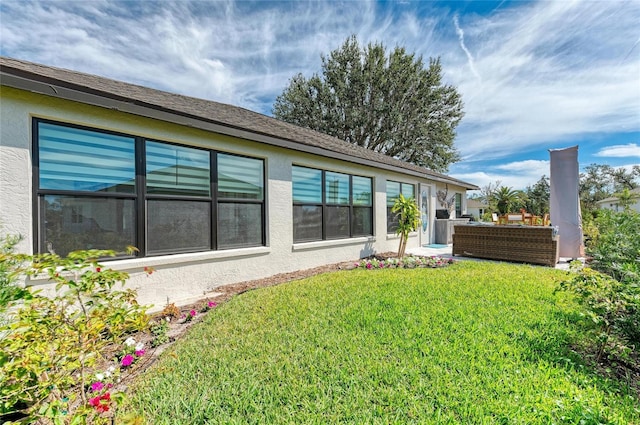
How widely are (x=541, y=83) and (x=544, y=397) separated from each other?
478 inches

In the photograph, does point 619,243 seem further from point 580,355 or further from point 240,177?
point 240,177

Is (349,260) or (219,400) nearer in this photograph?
(219,400)

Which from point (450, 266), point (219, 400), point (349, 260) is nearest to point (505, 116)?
point (450, 266)

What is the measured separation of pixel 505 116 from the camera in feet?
49.2

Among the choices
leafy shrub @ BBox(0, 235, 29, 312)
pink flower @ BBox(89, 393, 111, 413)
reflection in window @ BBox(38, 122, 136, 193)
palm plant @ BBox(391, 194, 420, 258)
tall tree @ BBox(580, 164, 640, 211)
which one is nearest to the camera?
leafy shrub @ BBox(0, 235, 29, 312)

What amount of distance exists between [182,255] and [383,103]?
2170 centimetres

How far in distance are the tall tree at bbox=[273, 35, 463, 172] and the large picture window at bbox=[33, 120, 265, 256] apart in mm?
19106

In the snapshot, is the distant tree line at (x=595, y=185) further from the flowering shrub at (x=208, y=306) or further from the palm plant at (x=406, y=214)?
the flowering shrub at (x=208, y=306)

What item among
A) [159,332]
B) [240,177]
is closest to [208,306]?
[159,332]

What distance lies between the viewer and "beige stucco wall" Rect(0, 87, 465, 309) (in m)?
3.52

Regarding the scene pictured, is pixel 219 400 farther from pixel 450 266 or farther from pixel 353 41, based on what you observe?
pixel 353 41

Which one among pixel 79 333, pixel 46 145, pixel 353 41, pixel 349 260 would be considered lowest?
pixel 349 260

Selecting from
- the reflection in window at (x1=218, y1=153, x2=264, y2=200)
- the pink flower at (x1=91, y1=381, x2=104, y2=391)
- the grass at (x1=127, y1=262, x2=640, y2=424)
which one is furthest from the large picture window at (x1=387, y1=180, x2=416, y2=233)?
the pink flower at (x1=91, y1=381, x2=104, y2=391)

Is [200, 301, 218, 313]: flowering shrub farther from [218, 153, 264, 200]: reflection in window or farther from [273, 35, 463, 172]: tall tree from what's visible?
[273, 35, 463, 172]: tall tree
